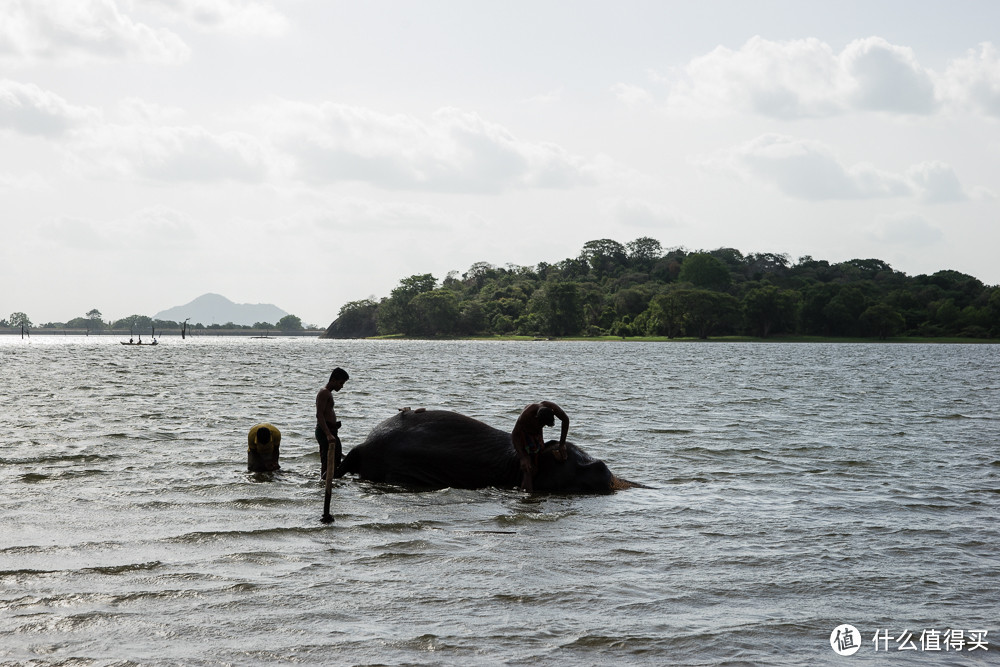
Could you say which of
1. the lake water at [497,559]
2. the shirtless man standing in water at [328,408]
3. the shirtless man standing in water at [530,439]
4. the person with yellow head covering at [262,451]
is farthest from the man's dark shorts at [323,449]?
the shirtless man standing in water at [530,439]

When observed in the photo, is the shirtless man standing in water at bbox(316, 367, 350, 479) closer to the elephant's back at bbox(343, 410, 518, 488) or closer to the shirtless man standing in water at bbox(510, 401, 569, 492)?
the elephant's back at bbox(343, 410, 518, 488)

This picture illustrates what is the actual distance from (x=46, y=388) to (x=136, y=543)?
33.4 meters

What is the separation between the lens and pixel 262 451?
15570 millimetres

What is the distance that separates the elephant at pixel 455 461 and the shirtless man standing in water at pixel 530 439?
0.45 feet

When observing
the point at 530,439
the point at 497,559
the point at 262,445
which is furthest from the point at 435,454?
the point at 497,559

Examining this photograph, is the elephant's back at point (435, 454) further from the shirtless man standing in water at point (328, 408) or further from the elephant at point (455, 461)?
the shirtless man standing in water at point (328, 408)

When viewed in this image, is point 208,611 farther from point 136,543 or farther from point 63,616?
point 136,543

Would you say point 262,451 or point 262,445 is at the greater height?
point 262,445

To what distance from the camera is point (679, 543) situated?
1091cm

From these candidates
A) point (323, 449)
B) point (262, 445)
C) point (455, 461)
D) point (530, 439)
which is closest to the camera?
point (530, 439)

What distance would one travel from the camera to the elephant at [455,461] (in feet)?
46.8

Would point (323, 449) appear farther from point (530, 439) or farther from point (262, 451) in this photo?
point (530, 439)

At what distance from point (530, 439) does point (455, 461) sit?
4.30ft

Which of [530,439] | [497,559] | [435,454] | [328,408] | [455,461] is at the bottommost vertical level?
[497,559]
